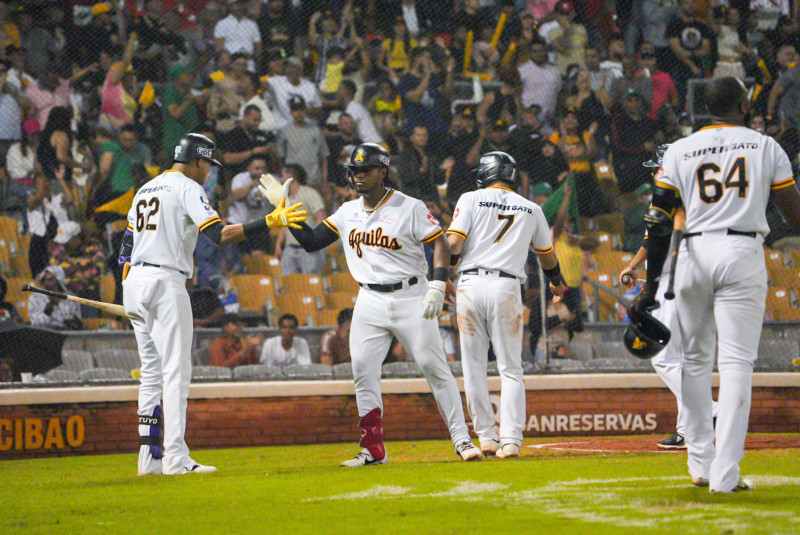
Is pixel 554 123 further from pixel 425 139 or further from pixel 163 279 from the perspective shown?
pixel 163 279

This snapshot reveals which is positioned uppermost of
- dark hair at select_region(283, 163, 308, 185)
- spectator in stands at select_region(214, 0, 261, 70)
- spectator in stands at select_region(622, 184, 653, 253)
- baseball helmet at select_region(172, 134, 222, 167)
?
spectator in stands at select_region(214, 0, 261, 70)

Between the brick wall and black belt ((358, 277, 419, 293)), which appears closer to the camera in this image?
black belt ((358, 277, 419, 293))

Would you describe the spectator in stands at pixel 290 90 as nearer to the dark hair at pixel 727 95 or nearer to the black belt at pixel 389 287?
the black belt at pixel 389 287

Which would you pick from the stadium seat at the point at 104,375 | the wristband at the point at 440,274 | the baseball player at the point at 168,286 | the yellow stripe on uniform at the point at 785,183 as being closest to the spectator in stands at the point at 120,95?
the stadium seat at the point at 104,375

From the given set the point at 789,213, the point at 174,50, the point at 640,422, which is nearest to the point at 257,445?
the point at 640,422

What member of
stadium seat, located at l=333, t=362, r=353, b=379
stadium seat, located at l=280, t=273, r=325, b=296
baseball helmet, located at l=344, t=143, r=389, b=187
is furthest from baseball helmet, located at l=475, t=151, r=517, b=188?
stadium seat, located at l=280, t=273, r=325, b=296

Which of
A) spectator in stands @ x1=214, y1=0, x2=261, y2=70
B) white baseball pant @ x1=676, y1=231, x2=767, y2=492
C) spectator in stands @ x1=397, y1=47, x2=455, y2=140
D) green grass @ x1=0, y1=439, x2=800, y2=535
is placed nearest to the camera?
green grass @ x1=0, y1=439, x2=800, y2=535

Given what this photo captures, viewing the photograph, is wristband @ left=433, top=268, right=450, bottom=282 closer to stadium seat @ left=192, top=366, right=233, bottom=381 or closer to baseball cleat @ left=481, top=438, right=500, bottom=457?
baseball cleat @ left=481, top=438, right=500, bottom=457

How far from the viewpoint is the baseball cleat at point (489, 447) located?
6.68 meters

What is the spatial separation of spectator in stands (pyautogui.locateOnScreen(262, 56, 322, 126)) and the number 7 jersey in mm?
8229

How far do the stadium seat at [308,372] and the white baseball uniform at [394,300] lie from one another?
7.85ft

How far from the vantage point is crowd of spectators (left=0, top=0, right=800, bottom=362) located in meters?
11.2

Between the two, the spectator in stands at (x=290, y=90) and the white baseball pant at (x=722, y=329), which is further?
the spectator in stands at (x=290, y=90)

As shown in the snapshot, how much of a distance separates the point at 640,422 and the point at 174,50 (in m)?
7.53
